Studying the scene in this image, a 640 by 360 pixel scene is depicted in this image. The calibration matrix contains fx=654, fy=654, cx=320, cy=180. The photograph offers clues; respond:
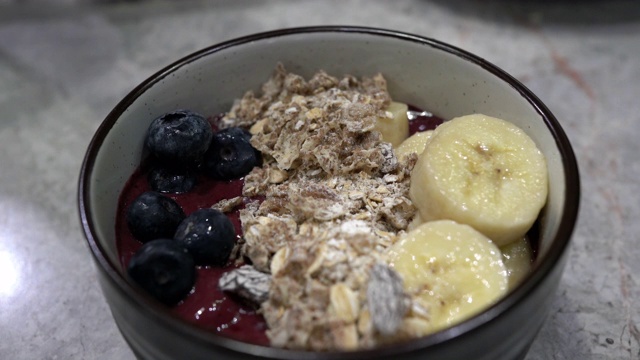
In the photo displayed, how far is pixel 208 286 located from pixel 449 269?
1.38 ft

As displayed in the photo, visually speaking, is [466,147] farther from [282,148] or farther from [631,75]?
[631,75]

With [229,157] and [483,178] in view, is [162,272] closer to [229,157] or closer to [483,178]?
[229,157]

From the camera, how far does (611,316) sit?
1.53m

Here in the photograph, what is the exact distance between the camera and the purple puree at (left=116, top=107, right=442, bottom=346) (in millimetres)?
1078

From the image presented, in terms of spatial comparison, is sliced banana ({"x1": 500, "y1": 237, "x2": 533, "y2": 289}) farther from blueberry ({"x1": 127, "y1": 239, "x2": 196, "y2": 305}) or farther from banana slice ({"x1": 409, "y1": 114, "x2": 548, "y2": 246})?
blueberry ({"x1": 127, "y1": 239, "x2": 196, "y2": 305})

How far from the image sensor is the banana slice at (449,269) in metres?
1.06

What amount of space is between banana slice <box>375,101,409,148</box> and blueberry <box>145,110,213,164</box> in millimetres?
380

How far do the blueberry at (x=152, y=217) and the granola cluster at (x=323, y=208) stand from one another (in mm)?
144

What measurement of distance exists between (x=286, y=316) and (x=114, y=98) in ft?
5.02

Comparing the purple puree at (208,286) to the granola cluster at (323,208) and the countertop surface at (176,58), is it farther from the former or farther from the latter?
the countertop surface at (176,58)

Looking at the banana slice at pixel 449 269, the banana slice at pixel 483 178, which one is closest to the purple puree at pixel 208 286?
the banana slice at pixel 449 269

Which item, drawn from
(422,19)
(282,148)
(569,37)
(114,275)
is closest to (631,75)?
(569,37)

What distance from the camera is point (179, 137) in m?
1.34

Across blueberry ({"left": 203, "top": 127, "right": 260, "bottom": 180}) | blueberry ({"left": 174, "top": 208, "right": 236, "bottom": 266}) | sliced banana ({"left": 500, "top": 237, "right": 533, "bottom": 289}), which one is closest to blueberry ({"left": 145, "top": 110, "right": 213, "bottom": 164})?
blueberry ({"left": 203, "top": 127, "right": 260, "bottom": 180})
